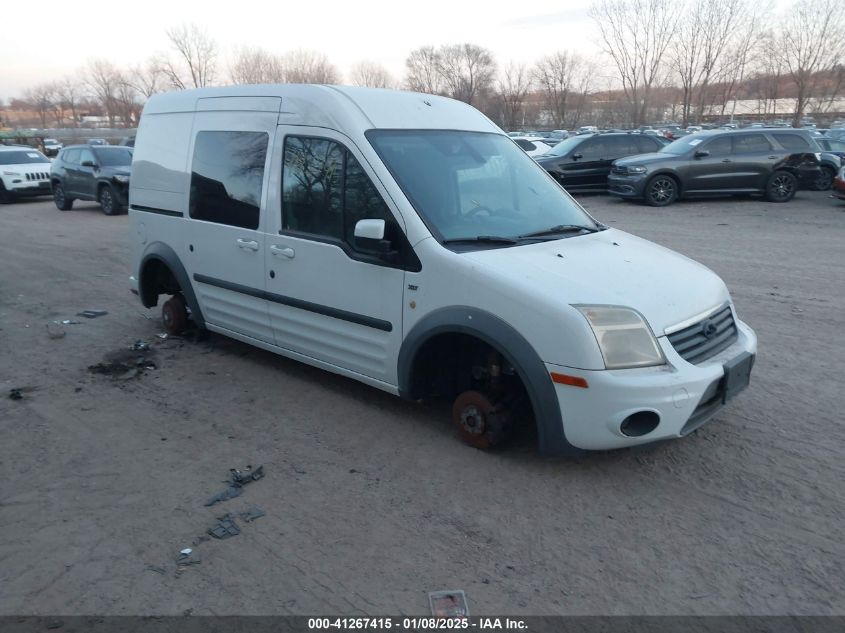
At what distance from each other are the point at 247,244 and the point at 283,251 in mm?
452

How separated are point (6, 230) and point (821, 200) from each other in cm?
1887

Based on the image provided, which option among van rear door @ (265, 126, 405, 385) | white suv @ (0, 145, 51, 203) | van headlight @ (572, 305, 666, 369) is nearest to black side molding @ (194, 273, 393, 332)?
van rear door @ (265, 126, 405, 385)

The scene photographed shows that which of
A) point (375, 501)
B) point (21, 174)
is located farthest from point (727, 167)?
point (21, 174)

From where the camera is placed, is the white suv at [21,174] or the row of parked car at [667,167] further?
the white suv at [21,174]

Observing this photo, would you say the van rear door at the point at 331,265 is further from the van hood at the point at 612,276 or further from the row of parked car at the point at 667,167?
the row of parked car at the point at 667,167

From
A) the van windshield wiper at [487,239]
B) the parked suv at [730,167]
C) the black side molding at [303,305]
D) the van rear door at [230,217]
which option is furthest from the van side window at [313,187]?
the parked suv at [730,167]

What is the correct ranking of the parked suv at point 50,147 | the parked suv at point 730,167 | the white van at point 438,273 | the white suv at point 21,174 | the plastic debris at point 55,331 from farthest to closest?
the parked suv at point 50,147
the white suv at point 21,174
the parked suv at point 730,167
the plastic debris at point 55,331
the white van at point 438,273

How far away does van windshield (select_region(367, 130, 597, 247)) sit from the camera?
13.9 ft

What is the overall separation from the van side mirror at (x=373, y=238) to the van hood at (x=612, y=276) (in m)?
0.52

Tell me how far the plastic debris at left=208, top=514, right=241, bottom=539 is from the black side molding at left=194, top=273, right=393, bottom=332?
1497mm

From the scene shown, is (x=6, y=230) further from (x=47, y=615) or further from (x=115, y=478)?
(x=47, y=615)

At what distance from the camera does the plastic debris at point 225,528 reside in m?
3.38

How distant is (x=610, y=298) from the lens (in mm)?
3611

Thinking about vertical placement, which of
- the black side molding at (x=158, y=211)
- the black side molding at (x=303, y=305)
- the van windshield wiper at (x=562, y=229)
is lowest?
the black side molding at (x=303, y=305)
